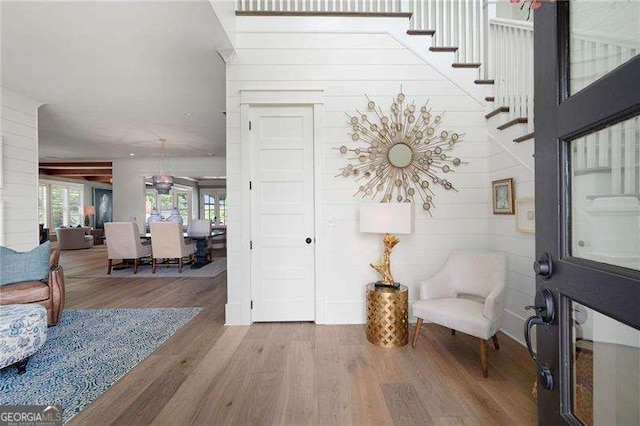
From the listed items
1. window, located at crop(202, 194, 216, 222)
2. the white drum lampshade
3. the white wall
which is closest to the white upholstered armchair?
the white drum lampshade

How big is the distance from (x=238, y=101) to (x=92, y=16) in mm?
1324

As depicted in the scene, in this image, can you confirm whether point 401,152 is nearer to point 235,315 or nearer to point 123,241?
point 235,315

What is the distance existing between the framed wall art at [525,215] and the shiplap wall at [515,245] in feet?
0.17

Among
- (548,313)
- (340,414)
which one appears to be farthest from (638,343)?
(340,414)

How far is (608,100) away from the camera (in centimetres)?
70

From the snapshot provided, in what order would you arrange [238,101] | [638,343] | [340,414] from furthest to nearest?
[238,101]
[340,414]
[638,343]

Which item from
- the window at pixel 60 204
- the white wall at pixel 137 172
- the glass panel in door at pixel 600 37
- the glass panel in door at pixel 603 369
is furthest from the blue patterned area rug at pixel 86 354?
the window at pixel 60 204

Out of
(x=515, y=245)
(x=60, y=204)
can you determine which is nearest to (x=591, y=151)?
(x=515, y=245)

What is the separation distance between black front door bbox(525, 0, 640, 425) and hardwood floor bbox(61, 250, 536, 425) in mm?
1054

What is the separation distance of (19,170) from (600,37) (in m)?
5.99

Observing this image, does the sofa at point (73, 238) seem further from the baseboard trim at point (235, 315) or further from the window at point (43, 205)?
the baseboard trim at point (235, 315)

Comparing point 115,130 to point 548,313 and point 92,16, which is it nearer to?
point 92,16

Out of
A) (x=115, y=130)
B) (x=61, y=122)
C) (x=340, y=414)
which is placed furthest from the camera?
(x=115, y=130)

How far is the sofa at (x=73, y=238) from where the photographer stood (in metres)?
8.99
